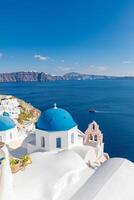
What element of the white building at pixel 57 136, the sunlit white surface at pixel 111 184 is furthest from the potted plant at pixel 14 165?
the white building at pixel 57 136

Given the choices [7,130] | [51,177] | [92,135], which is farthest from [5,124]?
[51,177]

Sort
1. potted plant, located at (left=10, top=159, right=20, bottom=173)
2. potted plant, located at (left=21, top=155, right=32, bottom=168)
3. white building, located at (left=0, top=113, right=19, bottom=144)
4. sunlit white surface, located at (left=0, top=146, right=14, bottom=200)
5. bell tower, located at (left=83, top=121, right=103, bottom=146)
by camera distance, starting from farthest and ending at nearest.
Result: bell tower, located at (left=83, top=121, right=103, bottom=146), white building, located at (left=0, top=113, right=19, bottom=144), potted plant, located at (left=21, top=155, right=32, bottom=168), potted plant, located at (left=10, top=159, right=20, bottom=173), sunlit white surface, located at (left=0, top=146, right=14, bottom=200)

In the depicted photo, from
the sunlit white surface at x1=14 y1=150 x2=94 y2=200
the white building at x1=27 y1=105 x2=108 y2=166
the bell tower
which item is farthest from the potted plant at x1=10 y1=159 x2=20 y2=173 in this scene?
the bell tower

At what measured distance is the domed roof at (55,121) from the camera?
2275 centimetres

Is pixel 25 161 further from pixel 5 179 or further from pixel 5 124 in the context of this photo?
pixel 5 124

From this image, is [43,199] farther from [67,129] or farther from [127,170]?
[67,129]

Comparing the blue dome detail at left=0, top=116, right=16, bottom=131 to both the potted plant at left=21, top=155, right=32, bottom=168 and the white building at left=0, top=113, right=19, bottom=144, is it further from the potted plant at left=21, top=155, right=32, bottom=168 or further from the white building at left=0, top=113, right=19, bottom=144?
the potted plant at left=21, top=155, right=32, bottom=168

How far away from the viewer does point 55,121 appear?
903 inches

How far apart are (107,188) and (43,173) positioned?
13.3 ft

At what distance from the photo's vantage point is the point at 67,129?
23.0 metres

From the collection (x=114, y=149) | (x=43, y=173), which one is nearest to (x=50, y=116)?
(x=43, y=173)

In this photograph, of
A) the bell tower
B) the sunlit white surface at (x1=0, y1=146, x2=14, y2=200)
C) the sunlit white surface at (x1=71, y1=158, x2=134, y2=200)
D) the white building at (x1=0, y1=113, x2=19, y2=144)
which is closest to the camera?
the sunlit white surface at (x1=0, y1=146, x2=14, y2=200)

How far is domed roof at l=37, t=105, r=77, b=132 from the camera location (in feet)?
74.6

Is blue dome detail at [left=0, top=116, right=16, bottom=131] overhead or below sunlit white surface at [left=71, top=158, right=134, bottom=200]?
overhead
